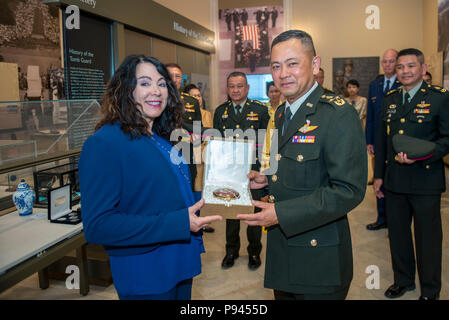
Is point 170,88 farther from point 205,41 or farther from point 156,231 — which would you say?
point 205,41

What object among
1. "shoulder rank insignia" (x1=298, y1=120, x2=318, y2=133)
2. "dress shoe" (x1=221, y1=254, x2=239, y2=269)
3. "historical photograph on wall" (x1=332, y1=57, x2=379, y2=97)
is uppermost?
"historical photograph on wall" (x1=332, y1=57, x2=379, y2=97)

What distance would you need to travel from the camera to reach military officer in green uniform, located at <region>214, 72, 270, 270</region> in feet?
12.0

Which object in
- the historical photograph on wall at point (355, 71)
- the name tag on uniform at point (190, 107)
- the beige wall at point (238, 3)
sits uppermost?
the beige wall at point (238, 3)

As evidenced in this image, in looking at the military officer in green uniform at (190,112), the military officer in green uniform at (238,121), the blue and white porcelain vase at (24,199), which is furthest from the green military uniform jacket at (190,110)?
the blue and white porcelain vase at (24,199)

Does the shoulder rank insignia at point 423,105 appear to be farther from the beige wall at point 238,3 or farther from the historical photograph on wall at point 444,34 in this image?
the beige wall at point 238,3

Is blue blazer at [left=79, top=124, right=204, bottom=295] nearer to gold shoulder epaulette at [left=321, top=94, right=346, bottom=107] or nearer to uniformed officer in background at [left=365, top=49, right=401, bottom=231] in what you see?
gold shoulder epaulette at [left=321, top=94, right=346, bottom=107]

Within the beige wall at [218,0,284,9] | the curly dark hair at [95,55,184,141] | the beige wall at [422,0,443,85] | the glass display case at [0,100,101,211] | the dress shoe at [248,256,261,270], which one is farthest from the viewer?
the beige wall at [218,0,284,9]

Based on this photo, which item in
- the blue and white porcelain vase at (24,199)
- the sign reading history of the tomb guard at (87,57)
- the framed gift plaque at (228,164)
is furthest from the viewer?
the sign reading history of the tomb guard at (87,57)

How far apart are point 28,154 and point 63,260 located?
48.2 inches

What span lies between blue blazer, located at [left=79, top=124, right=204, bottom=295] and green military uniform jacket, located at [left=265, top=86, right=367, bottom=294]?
16.5 inches

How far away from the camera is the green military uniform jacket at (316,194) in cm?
139

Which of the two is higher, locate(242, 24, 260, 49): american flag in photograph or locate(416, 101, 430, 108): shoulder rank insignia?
locate(242, 24, 260, 49): american flag in photograph

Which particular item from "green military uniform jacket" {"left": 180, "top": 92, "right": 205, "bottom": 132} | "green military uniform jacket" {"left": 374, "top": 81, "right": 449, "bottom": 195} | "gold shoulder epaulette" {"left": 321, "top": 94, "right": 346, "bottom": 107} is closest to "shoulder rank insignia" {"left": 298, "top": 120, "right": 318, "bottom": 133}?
"gold shoulder epaulette" {"left": 321, "top": 94, "right": 346, "bottom": 107}

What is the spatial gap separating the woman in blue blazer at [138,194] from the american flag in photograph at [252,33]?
31.8ft
